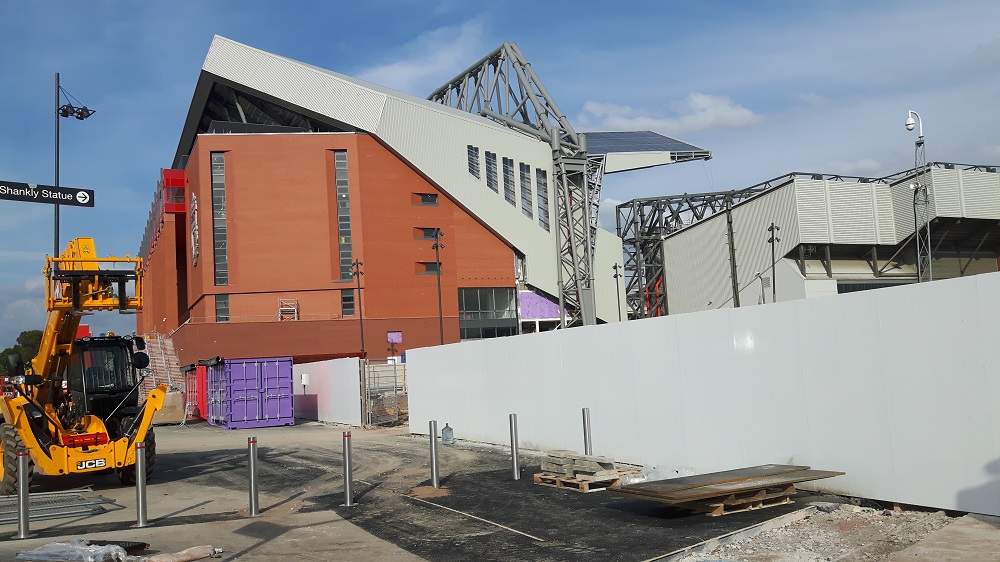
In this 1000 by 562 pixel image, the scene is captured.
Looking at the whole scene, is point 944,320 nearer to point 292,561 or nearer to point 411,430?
point 292,561

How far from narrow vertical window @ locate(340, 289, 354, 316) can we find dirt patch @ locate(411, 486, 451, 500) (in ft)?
156

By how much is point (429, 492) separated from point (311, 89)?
5128 cm

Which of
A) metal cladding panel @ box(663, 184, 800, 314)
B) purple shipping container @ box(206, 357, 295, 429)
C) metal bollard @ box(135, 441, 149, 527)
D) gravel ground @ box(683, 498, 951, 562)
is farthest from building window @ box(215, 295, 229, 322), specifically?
gravel ground @ box(683, 498, 951, 562)

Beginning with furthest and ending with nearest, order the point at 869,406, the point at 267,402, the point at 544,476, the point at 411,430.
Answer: the point at 267,402 → the point at 411,430 → the point at 544,476 → the point at 869,406

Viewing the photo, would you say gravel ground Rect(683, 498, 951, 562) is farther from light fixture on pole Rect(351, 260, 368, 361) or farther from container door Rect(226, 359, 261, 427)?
light fixture on pole Rect(351, 260, 368, 361)

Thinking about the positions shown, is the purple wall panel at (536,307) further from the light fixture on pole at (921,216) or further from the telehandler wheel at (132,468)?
the telehandler wheel at (132,468)

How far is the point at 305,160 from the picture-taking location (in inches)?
2413

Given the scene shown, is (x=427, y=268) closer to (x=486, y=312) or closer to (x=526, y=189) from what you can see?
(x=486, y=312)

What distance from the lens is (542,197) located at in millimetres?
68188

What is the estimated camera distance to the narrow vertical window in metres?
61.2

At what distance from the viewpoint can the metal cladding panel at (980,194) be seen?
169ft

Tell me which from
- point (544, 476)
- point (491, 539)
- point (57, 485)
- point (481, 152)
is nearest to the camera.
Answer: point (491, 539)

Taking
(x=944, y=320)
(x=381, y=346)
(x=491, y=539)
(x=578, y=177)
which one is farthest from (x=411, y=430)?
(x=578, y=177)

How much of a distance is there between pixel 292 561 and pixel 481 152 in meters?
56.5
